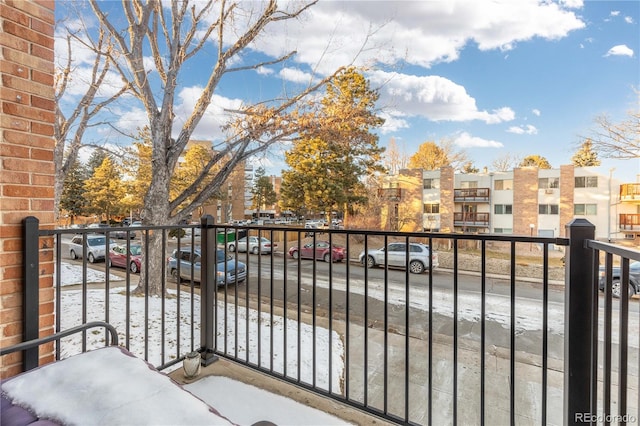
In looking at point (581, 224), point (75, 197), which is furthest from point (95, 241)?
point (581, 224)

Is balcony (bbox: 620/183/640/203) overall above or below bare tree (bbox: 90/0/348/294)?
below

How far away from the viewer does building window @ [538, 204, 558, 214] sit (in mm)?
17156

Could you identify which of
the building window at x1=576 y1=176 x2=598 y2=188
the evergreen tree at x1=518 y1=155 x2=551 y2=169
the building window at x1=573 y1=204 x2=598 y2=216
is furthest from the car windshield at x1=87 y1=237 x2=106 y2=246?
the evergreen tree at x1=518 y1=155 x2=551 y2=169

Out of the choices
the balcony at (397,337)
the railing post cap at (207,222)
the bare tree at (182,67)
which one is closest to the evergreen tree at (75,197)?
the balcony at (397,337)

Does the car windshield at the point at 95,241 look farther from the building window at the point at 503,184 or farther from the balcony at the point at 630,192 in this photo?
the balcony at the point at 630,192

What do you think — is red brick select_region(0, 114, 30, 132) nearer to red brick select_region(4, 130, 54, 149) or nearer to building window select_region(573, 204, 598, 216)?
red brick select_region(4, 130, 54, 149)

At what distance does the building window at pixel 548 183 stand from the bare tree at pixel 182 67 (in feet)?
56.1

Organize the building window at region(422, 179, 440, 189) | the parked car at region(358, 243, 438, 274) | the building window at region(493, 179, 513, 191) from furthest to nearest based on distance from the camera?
the building window at region(422, 179, 440, 189)
the building window at region(493, 179, 513, 191)
the parked car at region(358, 243, 438, 274)

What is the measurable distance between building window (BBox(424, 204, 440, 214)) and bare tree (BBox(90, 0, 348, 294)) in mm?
14990

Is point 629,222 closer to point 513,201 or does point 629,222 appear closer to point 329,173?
point 513,201

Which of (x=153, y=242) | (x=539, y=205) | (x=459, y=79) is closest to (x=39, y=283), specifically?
(x=153, y=242)

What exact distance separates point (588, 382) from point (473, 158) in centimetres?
2245

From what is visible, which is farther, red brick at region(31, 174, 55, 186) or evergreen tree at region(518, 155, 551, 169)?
evergreen tree at region(518, 155, 551, 169)

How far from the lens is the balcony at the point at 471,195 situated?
61.1ft
